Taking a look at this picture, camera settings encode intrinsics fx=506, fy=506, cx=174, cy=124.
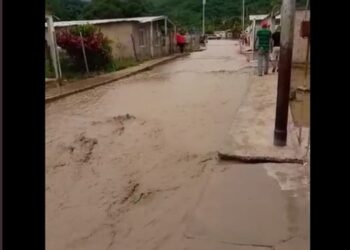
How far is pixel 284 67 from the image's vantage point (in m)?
3.74

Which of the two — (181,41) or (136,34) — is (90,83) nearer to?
(136,34)

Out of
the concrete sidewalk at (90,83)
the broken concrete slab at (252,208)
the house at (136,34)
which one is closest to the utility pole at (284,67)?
the broken concrete slab at (252,208)

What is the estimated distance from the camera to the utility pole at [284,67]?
3.65m

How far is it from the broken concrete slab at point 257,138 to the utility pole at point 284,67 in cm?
11

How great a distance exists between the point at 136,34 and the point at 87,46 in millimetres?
3410

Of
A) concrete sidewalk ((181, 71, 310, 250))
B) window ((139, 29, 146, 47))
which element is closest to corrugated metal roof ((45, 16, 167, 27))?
window ((139, 29, 146, 47))

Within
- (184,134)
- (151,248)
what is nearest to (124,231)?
(151,248)

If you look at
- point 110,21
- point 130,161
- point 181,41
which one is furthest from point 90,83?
point 181,41

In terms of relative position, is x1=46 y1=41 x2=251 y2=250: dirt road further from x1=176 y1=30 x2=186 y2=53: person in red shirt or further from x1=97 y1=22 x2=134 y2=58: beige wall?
x1=176 y1=30 x2=186 y2=53: person in red shirt

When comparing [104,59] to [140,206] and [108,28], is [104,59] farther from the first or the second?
[140,206]

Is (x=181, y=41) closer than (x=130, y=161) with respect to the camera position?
No

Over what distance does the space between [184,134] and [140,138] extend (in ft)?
1.41

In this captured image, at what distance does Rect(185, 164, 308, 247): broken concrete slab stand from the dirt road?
0.13 metres

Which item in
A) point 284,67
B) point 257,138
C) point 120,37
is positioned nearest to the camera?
point 284,67
